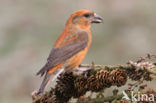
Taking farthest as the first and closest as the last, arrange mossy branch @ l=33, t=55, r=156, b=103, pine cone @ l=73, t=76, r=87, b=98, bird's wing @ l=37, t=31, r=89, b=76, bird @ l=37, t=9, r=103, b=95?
bird's wing @ l=37, t=31, r=89, b=76
bird @ l=37, t=9, r=103, b=95
pine cone @ l=73, t=76, r=87, b=98
mossy branch @ l=33, t=55, r=156, b=103

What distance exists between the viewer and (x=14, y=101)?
8414mm

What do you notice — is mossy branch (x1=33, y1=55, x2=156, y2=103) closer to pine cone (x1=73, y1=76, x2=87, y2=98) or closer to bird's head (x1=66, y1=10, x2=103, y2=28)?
pine cone (x1=73, y1=76, x2=87, y2=98)

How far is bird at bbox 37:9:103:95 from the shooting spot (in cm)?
431

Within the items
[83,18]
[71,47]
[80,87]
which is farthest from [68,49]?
[80,87]

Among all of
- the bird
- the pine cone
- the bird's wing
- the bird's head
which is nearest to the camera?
the pine cone

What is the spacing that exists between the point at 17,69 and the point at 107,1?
4301 millimetres

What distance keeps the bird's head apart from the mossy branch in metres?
2.03

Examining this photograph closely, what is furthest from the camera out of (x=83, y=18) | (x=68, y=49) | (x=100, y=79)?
(x=83, y=18)

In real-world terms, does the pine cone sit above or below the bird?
below

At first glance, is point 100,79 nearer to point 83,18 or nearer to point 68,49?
point 68,49

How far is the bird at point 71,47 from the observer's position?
14.1 feet

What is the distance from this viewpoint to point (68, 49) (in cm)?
477

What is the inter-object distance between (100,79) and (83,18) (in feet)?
8.23

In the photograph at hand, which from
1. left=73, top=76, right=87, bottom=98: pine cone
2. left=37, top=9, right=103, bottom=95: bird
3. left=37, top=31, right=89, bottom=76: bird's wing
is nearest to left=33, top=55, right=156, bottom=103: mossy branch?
left=73, top=76, right=87, bottom=98: pine cone
